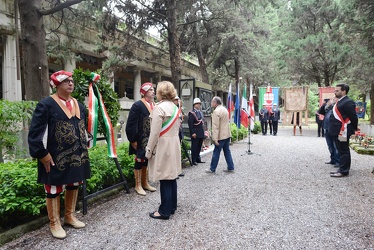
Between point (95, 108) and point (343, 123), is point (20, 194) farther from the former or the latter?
point (343, 123)

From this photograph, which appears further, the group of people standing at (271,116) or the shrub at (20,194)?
the group of people standing at (271,116)

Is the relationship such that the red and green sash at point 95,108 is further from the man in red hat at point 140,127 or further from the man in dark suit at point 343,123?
the man in dark suit at point 343,123

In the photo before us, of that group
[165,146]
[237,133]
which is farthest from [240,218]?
[237,133]

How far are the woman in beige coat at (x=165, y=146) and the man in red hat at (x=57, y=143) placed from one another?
90 cm

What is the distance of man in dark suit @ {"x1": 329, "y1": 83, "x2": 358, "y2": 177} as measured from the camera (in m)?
6.09

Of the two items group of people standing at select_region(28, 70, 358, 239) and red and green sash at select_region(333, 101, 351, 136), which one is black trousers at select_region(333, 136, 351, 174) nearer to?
red and green sash at select_region(333, 101, 351, 136)

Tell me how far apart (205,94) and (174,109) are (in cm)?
820

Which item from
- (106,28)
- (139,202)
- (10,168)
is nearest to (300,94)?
(106,28)

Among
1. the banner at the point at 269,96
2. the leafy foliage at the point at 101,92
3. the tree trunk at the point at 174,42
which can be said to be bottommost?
the leafy foliage at the point at 101,92

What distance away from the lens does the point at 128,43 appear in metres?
15.8

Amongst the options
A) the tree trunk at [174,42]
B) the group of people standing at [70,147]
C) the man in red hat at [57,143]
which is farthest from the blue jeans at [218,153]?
the tree trunk at [174,42]

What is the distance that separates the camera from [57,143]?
10.8ft

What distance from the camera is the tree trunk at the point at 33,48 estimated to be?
5809 mm

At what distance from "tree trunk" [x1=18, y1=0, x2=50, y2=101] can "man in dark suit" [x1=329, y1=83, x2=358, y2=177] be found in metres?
6.43
